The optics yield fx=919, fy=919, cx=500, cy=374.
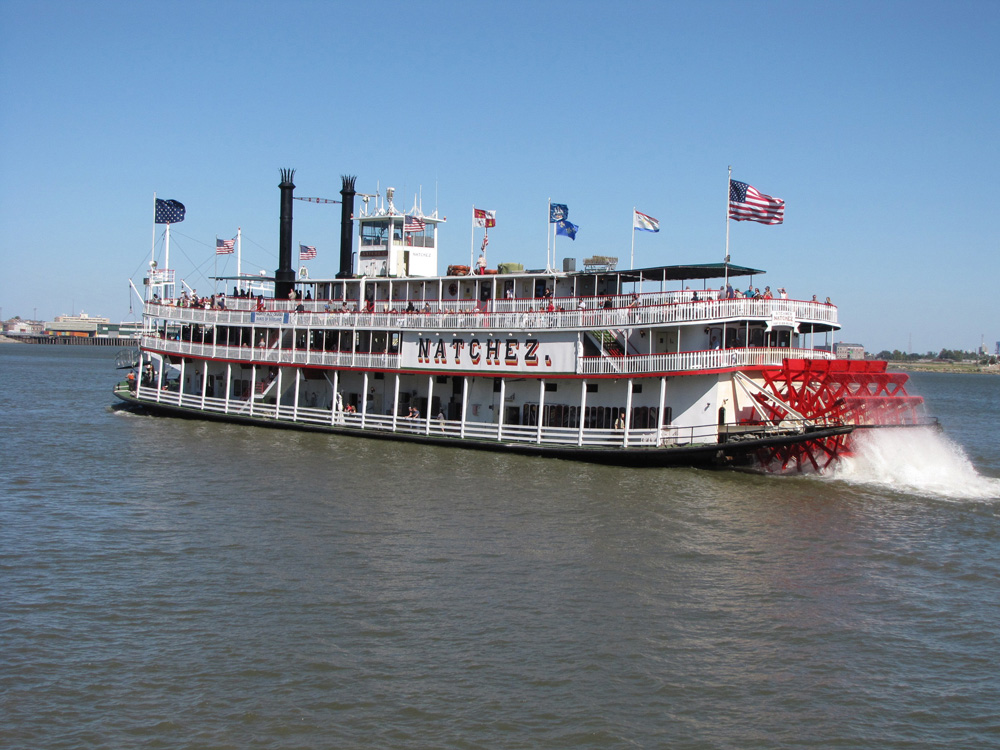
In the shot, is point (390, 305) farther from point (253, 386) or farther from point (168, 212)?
point (168, 212)

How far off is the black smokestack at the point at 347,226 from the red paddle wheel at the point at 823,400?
Result: 21.5 meters

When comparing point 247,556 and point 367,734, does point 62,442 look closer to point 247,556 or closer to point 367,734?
point 247,556

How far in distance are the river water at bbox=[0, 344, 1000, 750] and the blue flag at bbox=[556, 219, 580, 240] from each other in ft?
35.2

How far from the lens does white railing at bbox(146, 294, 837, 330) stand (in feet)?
93.7

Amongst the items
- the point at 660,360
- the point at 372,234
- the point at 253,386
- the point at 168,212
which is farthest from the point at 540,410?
the point at 168,212

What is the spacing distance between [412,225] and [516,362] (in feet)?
32.3

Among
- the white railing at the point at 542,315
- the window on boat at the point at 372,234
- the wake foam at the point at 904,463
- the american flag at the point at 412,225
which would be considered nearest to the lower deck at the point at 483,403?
the white railing at the point at 542,315

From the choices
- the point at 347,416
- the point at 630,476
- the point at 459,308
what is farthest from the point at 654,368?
the point at 347,416

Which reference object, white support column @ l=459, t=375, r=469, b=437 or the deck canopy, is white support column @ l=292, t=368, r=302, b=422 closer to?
white support column @ l=459, t=375, r=469, b=437

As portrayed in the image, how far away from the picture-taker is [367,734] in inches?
443

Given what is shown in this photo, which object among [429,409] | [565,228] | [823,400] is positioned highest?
[565,228]

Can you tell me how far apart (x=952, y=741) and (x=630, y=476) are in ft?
54.4

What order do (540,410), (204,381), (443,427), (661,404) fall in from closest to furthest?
(661,404)
(540,410)
(443,427)
(204,381)

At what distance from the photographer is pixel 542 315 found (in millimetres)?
32125
